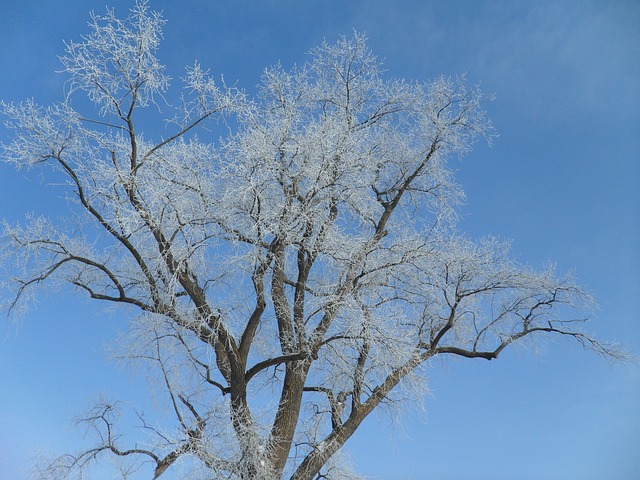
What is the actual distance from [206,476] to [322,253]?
8.57 feet

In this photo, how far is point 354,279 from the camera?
300 inches

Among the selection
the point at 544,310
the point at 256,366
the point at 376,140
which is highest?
the point at 376,140

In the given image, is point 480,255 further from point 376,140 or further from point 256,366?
point 256,366

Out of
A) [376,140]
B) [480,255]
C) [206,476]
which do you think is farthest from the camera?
[376,140]

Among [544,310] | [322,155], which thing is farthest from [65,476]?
[544,310]

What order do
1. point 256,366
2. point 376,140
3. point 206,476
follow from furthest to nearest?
point 376,140 → point 256,366 → point 206,476

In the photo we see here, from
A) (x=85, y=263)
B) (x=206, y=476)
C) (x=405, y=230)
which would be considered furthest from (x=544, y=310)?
(x=85, y=263)

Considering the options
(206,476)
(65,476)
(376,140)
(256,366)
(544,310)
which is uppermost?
(376,140)

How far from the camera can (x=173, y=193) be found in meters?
7.02

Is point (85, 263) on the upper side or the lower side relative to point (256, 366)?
upper

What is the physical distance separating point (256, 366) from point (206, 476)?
46.6 inches

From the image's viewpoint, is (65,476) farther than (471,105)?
No

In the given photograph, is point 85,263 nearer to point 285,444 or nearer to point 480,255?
point 285,444

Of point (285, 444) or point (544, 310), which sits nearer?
point (285, 444)
